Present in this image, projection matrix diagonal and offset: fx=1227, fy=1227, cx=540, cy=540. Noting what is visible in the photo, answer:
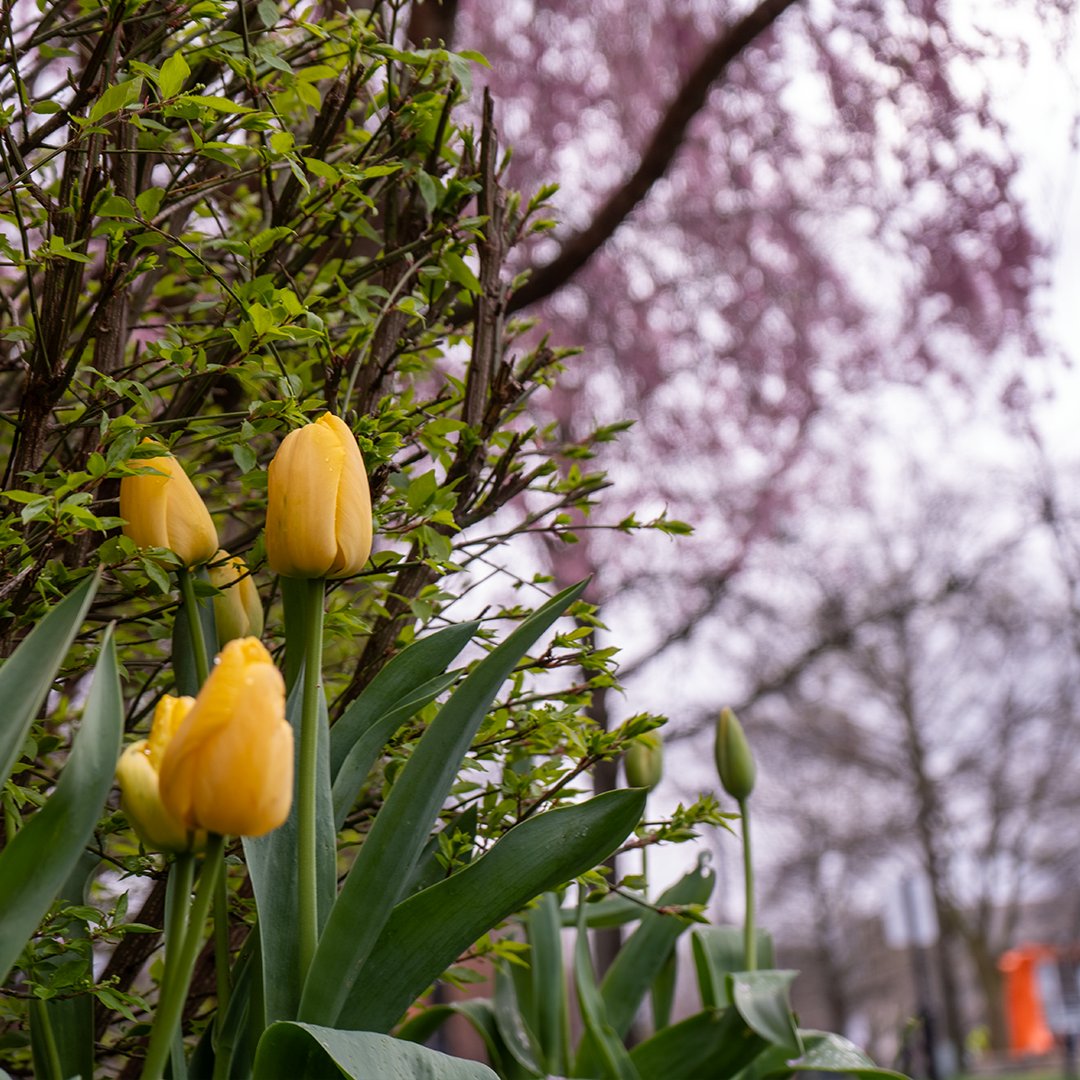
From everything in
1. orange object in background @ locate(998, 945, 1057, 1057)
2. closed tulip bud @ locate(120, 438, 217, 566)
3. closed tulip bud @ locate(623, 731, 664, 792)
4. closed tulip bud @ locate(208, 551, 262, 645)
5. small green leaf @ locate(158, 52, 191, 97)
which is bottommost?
orange object in background @ locate(998, 945, 1057, 1057)

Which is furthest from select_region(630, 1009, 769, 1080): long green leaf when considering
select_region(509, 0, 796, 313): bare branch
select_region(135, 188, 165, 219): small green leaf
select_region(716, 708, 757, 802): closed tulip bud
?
select_region(509, 0, 796, 313): bare branch

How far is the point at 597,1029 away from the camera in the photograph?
4.95 ft

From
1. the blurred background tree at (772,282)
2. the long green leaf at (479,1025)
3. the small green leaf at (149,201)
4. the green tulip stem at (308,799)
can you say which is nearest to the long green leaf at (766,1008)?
the long green leaf at (479,1025)

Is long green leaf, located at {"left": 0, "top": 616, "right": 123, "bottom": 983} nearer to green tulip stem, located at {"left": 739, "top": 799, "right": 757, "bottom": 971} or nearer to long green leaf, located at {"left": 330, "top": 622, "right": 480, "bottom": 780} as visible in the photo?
long green leaf, located at {"left": 330, "top": 622, "right": 480, "bottom": 780}

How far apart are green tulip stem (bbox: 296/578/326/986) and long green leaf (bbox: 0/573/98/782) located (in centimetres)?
19

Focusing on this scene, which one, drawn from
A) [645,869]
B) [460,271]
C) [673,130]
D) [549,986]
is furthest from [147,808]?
[673,130]

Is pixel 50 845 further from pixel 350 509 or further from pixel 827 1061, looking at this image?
pixel 827 1061

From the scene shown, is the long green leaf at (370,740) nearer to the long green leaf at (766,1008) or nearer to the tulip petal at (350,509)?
the tulip petal at (350,509)

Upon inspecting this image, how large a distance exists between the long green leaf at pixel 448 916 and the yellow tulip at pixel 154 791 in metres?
0.26

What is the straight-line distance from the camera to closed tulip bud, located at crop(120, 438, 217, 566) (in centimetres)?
98

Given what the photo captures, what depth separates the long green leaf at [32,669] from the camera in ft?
2.57

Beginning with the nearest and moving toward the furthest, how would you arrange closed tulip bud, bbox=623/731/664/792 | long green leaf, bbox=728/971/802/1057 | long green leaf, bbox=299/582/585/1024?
long green leaf, bbox=299/582/585/1024 < long green leaf, bbox=728/971/802/1057 < closed tulip bud, bbox=623/731/664/792

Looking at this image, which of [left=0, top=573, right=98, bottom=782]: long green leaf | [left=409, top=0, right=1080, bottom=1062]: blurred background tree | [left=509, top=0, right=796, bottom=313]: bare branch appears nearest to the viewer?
[left=0, top=573, right=98, bottom=782]: long green leaf

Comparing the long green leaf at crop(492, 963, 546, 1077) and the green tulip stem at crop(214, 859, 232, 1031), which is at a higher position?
the green tulip stem at crop(214, 859, 232, 1031)
